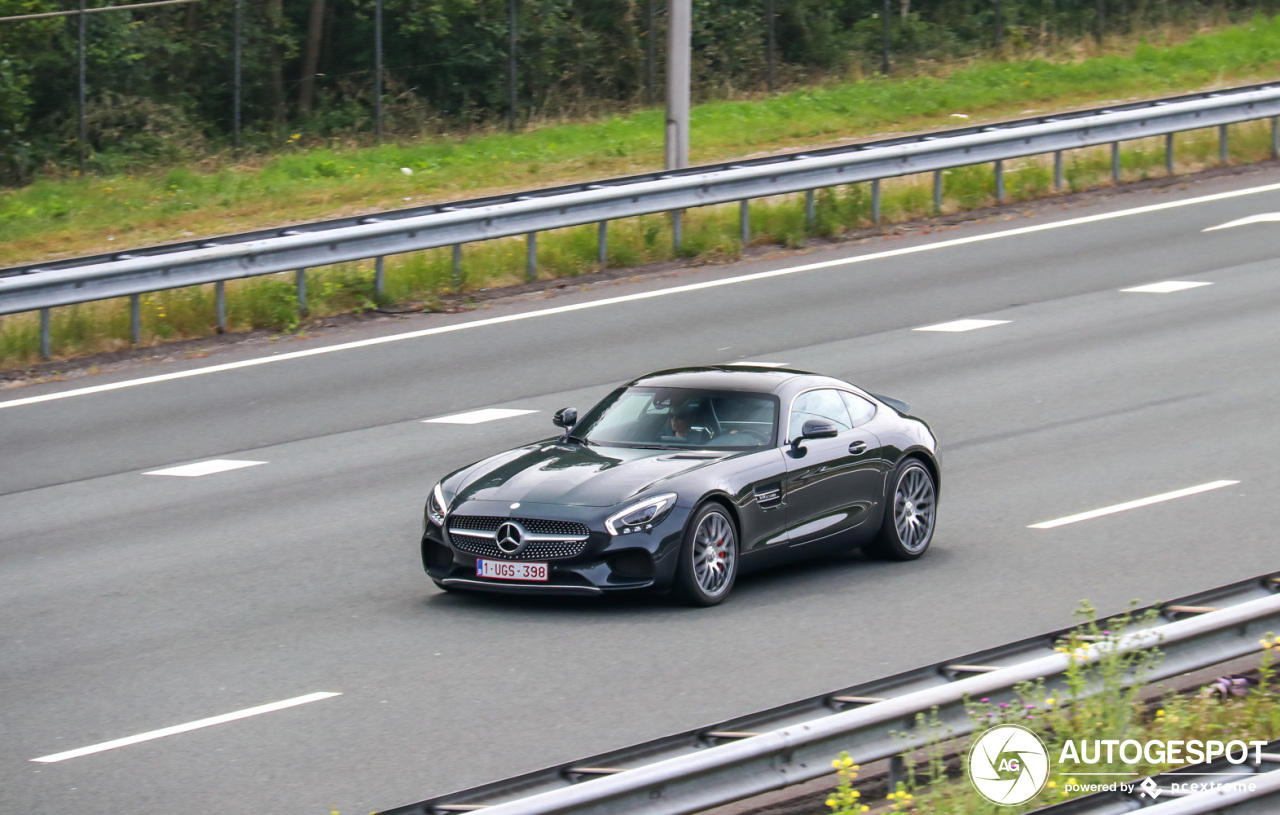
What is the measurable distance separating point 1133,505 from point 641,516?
160 inches

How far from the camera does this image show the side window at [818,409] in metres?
12.2

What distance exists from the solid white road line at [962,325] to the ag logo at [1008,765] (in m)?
12.2

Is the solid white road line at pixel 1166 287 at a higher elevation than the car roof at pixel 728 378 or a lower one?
lower

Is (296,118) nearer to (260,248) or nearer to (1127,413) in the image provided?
(260,248)

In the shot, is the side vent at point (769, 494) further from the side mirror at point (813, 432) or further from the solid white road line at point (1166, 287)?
the solid white road line at point (1166, 287)

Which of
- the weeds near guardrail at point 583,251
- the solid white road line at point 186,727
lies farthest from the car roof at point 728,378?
the weeds near guardrail at point 583,251

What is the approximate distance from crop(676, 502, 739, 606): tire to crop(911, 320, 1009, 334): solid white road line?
8211mm

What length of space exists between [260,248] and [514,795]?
14.2 meters

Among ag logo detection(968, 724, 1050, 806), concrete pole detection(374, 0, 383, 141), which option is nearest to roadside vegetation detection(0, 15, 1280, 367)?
concrete pole detection(374, 0, 383, 141)

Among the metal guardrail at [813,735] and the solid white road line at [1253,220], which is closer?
the metal guardrail at [813,735]

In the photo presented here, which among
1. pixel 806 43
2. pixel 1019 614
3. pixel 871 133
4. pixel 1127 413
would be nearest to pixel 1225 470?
pixel 1127 413

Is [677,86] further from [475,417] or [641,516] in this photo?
[641,516]

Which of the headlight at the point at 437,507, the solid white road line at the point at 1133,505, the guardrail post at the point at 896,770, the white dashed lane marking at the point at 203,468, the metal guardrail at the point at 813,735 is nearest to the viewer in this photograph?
the metal guardrail at the point at 813,735

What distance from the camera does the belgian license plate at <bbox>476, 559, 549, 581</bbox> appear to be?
11055 millimetres
